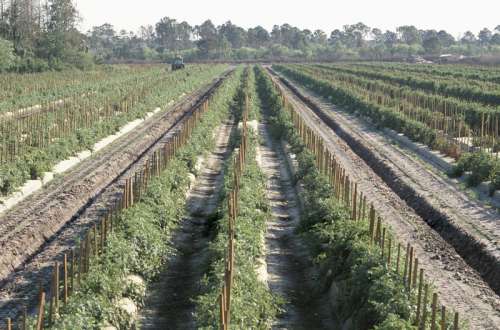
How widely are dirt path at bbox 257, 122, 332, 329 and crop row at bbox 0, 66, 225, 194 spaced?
6.80m

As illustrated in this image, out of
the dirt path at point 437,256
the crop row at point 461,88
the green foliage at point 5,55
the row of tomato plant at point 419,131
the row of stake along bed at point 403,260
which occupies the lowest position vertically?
the dirt path at point 437,256

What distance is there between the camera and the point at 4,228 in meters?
15.8

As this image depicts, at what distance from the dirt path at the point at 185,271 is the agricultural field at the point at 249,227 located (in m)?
0.04

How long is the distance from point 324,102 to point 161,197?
103 feet

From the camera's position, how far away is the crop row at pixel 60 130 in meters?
20.6

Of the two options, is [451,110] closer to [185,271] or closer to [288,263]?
[288,263]

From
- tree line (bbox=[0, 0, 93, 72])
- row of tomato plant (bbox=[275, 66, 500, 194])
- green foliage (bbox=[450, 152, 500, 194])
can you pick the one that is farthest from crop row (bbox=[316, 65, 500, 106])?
tree line (bbox=[0, 0, 93, 72])

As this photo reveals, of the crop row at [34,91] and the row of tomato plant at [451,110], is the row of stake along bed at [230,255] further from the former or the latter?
the crop row at [34,91]

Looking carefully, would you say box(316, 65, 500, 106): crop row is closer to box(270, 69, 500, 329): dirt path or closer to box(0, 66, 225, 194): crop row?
box(270, 69, 500, 329): dirt path

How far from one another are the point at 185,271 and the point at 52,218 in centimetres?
436

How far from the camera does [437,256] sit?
14078 millimetres

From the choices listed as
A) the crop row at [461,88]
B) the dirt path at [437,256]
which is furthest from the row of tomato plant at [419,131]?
the crop row at [461,88]

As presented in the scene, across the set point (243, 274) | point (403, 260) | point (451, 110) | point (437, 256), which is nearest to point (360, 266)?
point (403, 260)

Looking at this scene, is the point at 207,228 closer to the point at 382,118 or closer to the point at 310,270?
the point at 310,270
